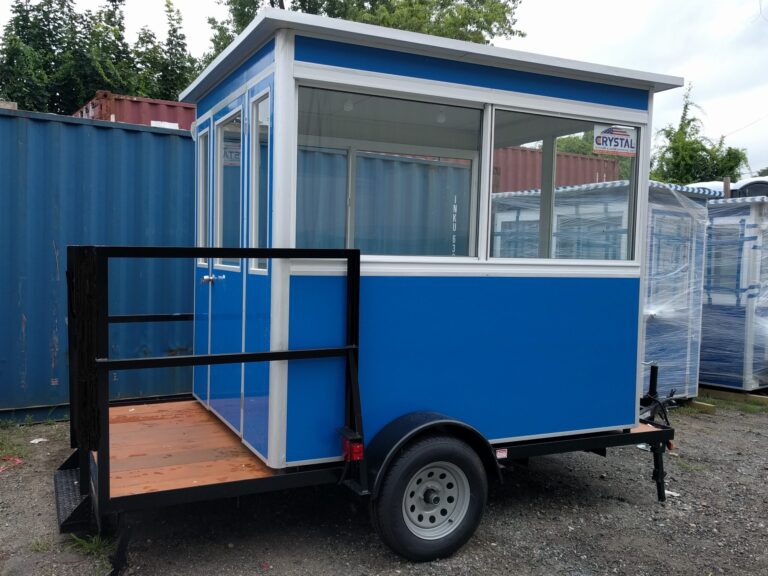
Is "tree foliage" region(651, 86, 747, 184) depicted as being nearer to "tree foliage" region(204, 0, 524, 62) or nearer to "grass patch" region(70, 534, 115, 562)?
"tree foliage" region(204, 0, 524, 62)

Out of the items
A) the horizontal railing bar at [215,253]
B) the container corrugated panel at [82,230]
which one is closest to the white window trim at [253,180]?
the horizontal railing bar at [215,253]

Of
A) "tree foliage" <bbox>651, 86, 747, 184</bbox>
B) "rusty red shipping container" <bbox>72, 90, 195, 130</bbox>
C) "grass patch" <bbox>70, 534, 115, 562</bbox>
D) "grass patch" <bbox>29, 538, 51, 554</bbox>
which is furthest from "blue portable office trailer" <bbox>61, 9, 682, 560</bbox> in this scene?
"tree foliage" <bbox>651, 86, 747, 184</bbox>

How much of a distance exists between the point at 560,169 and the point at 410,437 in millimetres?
2043

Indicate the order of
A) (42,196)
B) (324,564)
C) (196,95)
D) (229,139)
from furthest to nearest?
1. (42,196)
2. (196,95)
3. (229,139)
4. (324,564)

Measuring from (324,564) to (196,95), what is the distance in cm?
309

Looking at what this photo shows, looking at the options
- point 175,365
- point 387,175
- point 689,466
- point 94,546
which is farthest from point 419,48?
point 689,466

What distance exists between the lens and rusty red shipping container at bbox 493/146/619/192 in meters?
4.18

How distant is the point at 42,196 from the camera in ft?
19.0

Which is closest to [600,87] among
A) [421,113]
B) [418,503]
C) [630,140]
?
[630,140]

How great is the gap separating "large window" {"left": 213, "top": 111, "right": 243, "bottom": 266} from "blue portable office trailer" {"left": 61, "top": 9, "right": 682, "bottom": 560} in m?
0.02

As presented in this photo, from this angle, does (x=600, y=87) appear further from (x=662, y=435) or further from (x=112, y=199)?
(x=112, y=199)

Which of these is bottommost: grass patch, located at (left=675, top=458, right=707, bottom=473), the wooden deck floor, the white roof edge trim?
grass patch, located at (left=675, top=458, right=707, bottom=473)

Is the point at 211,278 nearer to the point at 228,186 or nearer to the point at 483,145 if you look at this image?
the point at 228,186

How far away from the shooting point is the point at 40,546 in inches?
144
